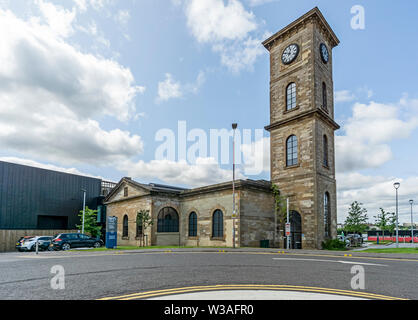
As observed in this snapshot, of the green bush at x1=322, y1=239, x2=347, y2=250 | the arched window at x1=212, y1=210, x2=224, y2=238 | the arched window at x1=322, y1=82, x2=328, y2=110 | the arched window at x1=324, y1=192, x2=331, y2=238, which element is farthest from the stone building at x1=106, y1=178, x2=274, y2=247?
the arched window at x1=322, y1=82, x2=328, y2=110

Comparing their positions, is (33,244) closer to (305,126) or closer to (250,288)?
(250,288)

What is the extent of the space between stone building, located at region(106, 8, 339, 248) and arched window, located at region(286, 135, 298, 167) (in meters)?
0.09

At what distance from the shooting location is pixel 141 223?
3139 cm

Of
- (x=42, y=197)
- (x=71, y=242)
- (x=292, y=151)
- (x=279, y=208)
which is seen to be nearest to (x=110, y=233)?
(x=71, y=242)

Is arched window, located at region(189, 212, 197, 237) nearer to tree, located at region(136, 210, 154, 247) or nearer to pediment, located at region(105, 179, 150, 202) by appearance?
tree, located at region(136, 210, 154, 247)

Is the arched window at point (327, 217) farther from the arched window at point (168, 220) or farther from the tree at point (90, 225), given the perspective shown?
the tree at point (90, 225)

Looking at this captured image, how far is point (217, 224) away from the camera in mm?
27344

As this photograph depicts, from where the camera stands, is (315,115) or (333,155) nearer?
(315,115)

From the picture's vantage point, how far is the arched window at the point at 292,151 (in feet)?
86.6

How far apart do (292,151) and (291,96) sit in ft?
18.3

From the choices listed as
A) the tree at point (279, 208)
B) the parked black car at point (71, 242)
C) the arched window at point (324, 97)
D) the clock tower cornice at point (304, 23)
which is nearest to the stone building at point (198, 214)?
the tree at point (279, 208)
